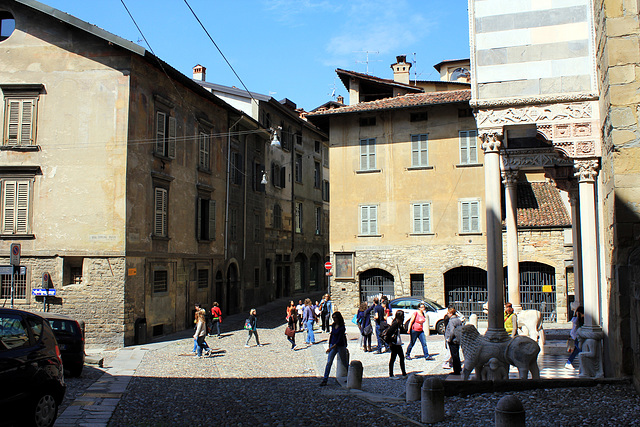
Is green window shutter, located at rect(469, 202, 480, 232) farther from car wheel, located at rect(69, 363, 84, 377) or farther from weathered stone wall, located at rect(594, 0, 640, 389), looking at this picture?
car wheel, located at rect(69, 363, 84, 377)

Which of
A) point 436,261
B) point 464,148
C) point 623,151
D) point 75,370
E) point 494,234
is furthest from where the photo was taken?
point 464,148

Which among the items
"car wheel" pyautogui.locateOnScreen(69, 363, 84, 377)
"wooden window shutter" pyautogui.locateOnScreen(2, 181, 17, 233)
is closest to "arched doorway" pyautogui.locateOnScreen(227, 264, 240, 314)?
"wooden window shutter" pyautogui.locateOnScreen(2, 181, 17, 233)

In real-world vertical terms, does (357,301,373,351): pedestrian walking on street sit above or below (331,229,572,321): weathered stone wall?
below

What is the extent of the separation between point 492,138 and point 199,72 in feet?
91.8

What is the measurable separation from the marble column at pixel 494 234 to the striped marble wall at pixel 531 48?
39.8 inches

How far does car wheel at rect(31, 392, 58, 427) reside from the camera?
7824mm

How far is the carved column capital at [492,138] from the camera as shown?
12.3 m

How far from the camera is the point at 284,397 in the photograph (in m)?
11.4

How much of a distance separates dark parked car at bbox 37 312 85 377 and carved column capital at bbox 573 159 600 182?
12.0 m

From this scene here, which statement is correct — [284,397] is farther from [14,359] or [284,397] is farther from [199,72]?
[199,72]

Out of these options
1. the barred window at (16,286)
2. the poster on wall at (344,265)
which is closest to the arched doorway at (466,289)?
the poster on wall at (344,265)

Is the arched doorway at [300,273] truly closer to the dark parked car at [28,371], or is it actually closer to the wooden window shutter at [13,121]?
the wooden window shutter at [13,121]

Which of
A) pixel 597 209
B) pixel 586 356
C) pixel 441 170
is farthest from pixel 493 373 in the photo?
pixel 441 170

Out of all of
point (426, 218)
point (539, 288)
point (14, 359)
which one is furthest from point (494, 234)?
point (539, 288)
